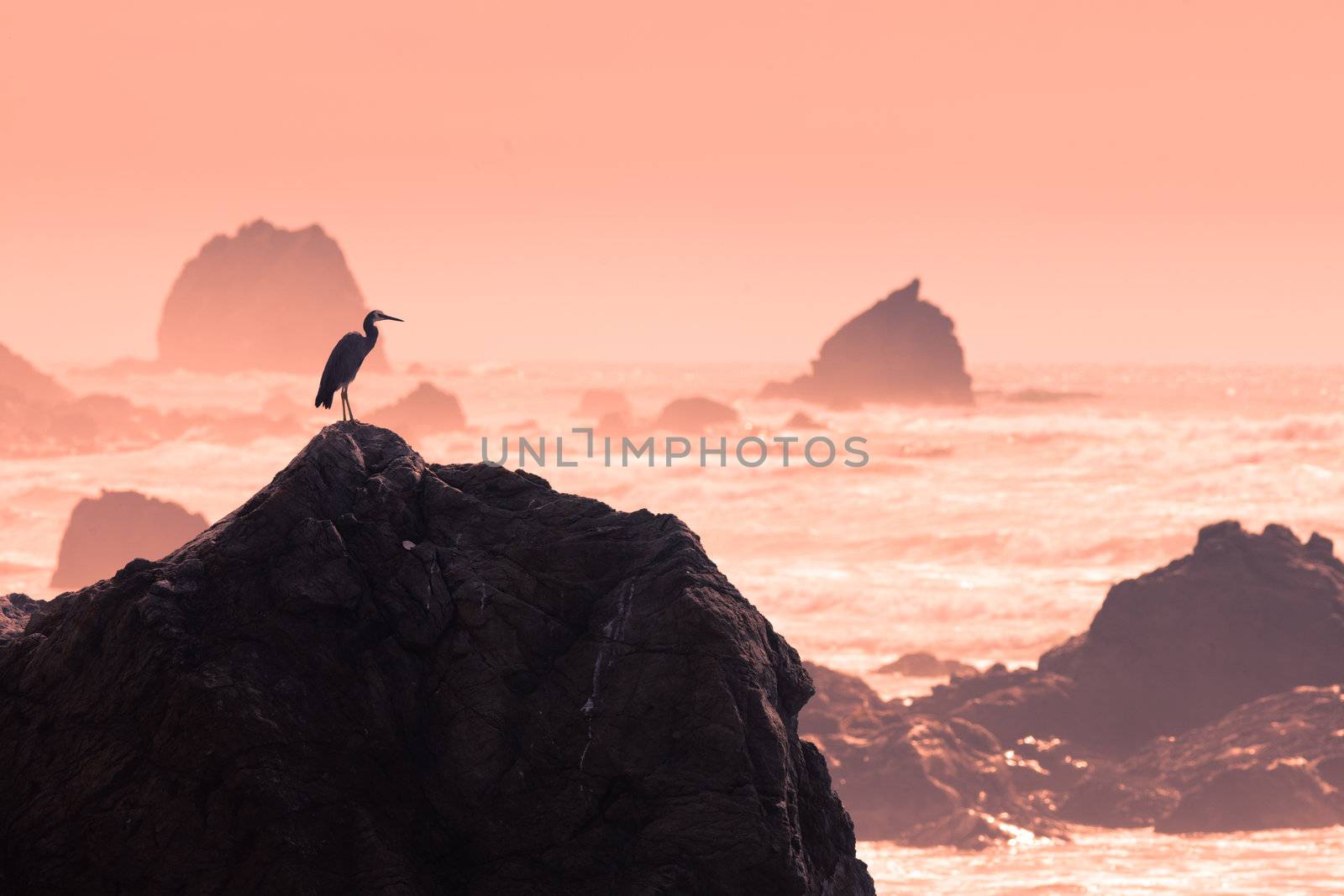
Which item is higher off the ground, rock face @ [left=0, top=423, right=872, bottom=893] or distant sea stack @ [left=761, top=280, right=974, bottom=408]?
distant sea stack @ [left=761, top=280, right=974, bottom=408]

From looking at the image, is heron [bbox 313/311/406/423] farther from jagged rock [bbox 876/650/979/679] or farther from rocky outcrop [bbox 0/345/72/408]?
rocky outcrop [bbox 0/345/72/408]

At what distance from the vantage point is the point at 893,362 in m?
173

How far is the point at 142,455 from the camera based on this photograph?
119 metres

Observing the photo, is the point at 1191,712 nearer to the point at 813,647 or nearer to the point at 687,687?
the point at 813,647

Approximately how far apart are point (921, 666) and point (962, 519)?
37.4 meters

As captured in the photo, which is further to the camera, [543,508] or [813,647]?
[813,647]

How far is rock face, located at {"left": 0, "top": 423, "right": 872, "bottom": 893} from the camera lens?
11.0 m

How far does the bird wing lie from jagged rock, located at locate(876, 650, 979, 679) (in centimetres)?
2983

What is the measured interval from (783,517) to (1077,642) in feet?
155

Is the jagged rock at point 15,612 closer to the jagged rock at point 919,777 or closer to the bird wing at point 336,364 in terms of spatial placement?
the bird wing at point 336,364

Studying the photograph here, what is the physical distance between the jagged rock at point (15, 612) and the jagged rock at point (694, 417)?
12061cm

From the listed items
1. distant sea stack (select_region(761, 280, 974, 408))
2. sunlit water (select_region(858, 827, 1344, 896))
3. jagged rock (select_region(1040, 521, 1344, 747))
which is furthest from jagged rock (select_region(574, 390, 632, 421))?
sunlit water (select_region(858, 827, 1344, 896))

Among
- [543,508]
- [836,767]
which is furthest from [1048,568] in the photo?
[543,508]

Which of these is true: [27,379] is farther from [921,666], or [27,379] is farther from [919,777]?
[919,777]
